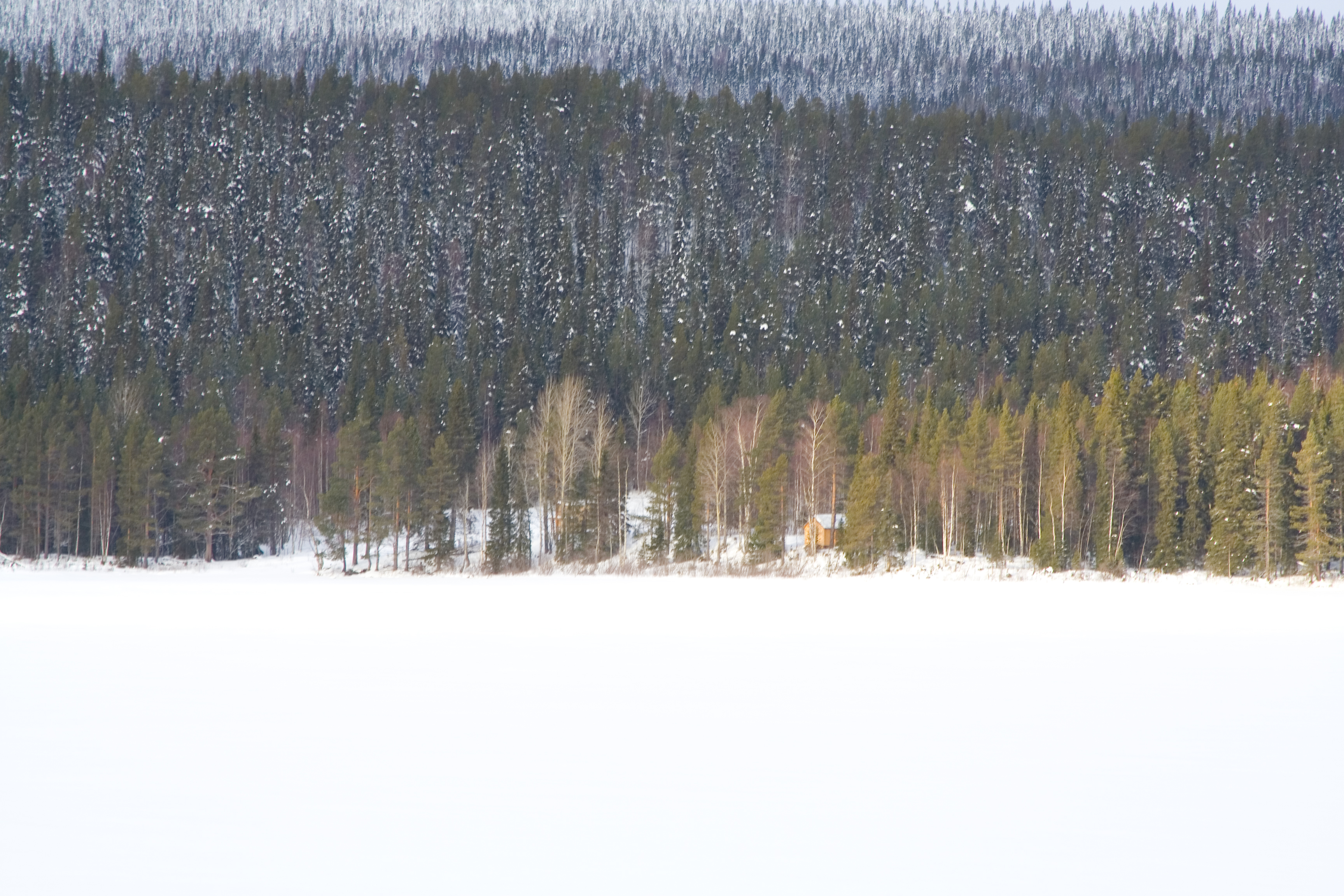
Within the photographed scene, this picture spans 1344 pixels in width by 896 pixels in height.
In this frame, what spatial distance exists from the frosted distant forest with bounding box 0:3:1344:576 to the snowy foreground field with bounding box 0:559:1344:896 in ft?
99.3

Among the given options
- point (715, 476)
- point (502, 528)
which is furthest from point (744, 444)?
point (502, 528)

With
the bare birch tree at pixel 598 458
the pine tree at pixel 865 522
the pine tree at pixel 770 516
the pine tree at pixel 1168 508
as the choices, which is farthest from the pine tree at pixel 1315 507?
the bare birch tree at pixel 598 458

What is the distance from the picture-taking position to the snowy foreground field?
350 inches

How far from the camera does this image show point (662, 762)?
481 inches

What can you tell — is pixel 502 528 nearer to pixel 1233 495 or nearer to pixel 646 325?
pixel 1233 495

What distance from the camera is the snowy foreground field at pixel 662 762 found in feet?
29.1

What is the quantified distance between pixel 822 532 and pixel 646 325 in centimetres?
4864

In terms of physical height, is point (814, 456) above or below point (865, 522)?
above

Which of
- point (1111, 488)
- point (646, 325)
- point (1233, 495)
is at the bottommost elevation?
point (1233, 495)

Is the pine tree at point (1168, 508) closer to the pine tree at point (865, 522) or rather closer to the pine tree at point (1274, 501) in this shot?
the pine tree at point (1274, 501)

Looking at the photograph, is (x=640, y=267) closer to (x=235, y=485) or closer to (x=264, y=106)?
(x=264, y=106)

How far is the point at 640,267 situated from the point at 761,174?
22.8 metres

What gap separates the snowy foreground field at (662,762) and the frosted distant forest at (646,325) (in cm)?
3028

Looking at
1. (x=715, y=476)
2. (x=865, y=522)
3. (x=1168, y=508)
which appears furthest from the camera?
(x=715, y=476)
